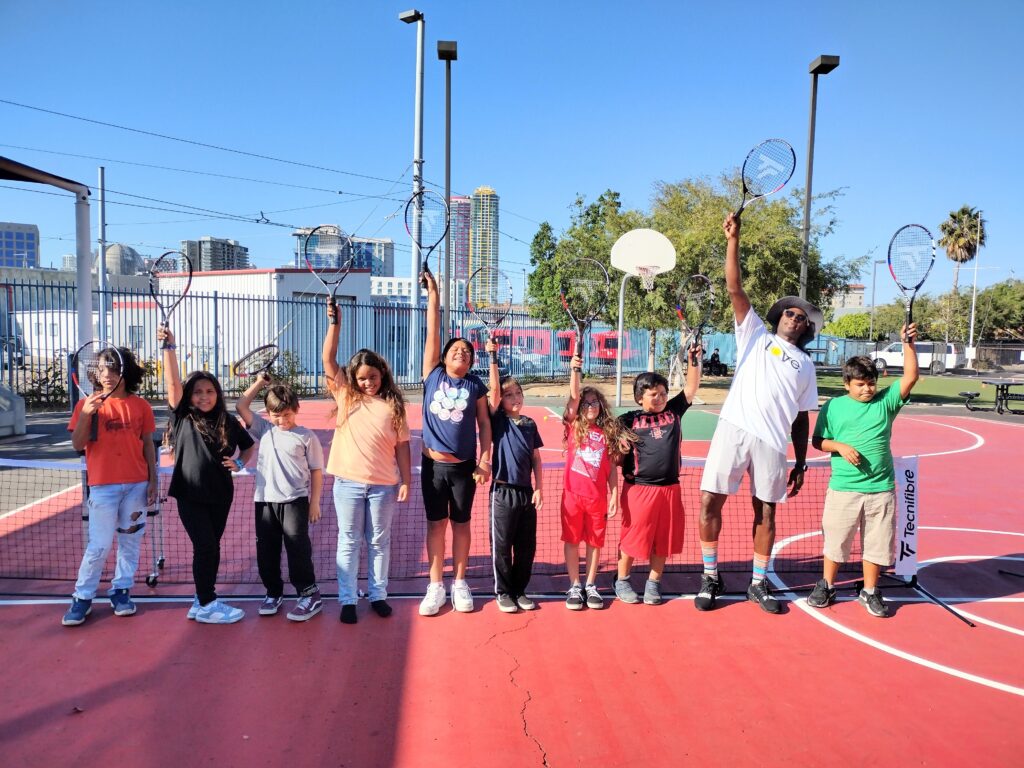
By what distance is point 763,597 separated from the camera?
212 inches

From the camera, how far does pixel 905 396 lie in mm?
5172

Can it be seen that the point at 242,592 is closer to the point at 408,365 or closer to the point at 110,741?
the point at 110,741

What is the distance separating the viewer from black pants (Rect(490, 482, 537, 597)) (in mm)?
5125

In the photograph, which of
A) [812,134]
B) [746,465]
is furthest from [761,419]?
[812,134]

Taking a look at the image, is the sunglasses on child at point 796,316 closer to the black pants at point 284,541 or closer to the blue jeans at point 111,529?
the black pants at point 284,541

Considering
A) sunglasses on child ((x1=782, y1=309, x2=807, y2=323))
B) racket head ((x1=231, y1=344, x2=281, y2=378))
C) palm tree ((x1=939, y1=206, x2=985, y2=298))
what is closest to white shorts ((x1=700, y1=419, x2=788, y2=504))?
sunglasses on child ((x1=782, y1=309, x2=807, y2=323))

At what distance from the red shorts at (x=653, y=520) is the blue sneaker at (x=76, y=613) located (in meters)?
3.70

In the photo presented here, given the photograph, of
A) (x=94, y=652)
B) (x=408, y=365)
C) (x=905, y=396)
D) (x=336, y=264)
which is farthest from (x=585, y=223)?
(x=94, y=652)

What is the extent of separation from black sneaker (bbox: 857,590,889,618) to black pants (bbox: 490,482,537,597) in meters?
2.49

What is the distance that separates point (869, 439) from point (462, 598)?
10.2ft

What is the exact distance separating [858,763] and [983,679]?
1.44m

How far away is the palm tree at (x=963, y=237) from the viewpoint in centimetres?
5738

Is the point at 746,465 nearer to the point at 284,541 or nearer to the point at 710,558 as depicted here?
the point at 710,558

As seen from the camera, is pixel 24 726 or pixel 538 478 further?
pixel 538 478
